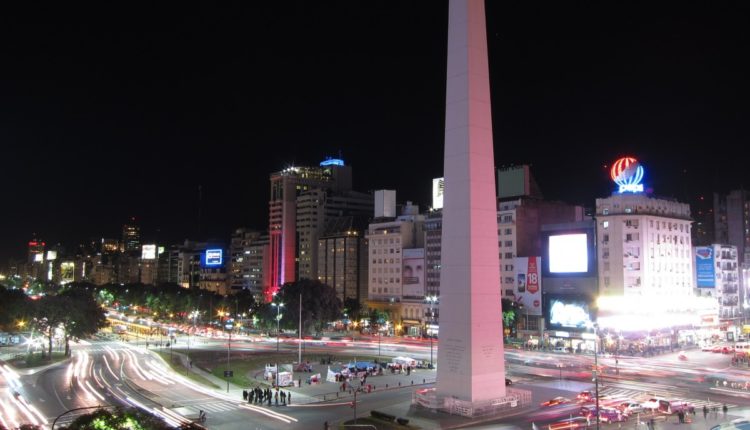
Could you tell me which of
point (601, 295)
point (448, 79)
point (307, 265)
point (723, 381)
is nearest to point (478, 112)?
point (448, 79)

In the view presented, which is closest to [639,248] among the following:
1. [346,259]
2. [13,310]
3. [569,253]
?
[569,253]

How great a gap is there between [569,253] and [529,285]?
26.1 ft

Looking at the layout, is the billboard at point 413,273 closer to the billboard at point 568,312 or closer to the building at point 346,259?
the building at point 346,259

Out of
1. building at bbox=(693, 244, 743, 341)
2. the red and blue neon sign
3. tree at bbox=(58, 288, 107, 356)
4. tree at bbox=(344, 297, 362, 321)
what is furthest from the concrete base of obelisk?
tree at bbox=(344, 297, 362, 321)

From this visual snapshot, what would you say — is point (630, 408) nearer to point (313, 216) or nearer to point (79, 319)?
point (79, 319)

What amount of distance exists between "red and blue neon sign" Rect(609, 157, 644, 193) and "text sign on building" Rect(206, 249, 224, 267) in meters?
133

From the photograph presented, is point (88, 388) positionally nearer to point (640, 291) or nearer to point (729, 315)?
point (640, 291)

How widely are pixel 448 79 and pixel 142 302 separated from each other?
13230 centimetres

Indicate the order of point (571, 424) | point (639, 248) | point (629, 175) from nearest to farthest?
point (571, 424), point (639, 248), point (629, 175)

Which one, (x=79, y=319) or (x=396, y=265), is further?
(x=396, y=265)

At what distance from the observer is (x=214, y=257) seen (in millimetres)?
195750

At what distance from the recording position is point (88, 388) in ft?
167

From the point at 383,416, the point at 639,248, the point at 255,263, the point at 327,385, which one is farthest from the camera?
the point at 255,263

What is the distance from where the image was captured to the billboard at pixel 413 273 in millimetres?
119681
